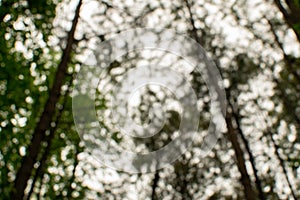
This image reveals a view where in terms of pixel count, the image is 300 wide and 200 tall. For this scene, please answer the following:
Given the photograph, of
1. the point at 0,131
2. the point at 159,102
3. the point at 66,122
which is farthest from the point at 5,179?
the point at 159,102

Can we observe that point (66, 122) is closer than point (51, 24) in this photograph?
No

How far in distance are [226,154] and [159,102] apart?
2260 mm

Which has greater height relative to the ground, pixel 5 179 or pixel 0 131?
pixel 0 131

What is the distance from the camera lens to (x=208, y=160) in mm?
9477

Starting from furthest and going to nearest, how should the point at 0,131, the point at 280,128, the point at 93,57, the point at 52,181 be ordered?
the point at 280,128 < the point at 52,181 < the point at 93,57 < the point at 0,131

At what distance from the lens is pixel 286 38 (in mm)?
6898

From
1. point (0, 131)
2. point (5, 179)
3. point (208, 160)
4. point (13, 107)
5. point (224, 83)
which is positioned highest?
point (224, 83)

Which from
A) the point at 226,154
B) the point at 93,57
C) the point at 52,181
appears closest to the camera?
the point at 93,57

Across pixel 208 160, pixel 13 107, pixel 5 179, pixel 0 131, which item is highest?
pixel 208 160

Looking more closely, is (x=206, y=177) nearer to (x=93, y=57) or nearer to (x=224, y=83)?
(x=224, y=83)

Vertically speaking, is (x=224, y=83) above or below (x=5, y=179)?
above

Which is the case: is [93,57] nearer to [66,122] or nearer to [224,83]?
[66,122]

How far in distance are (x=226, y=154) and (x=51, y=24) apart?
564cm

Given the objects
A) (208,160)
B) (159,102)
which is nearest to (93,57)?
(159,102)
